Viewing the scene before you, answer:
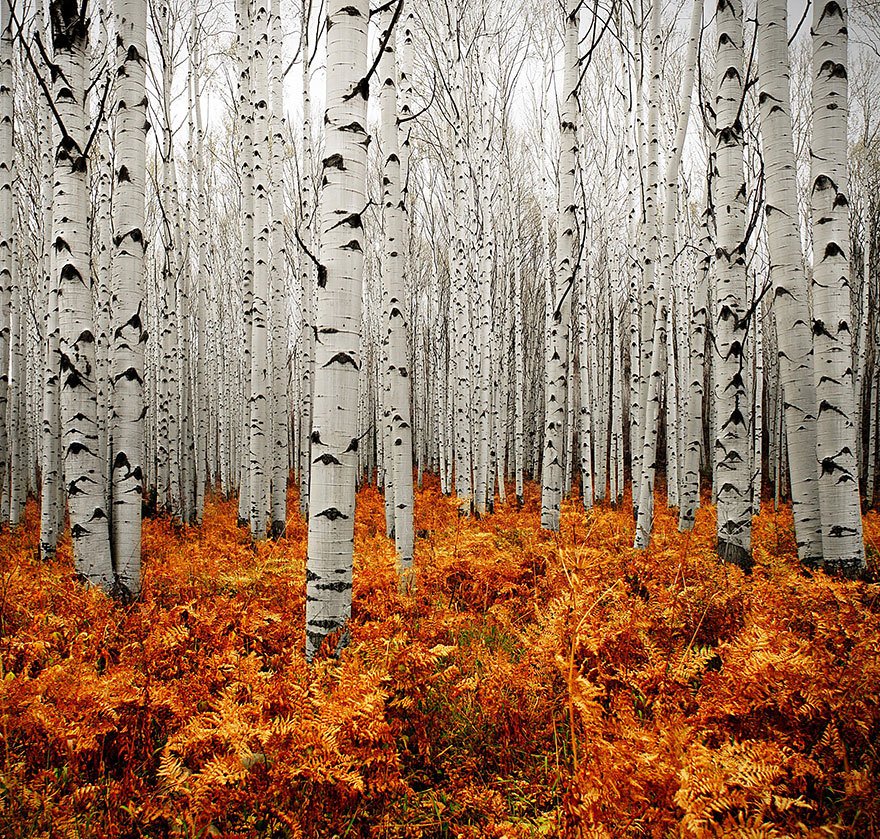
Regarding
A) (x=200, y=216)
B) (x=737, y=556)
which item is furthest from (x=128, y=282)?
(x=200, y=216)

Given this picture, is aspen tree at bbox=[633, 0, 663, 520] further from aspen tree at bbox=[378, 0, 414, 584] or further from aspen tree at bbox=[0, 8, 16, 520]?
aspen tree at bbox=[0, 8, 16, 520]

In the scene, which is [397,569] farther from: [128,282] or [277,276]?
[277,276]

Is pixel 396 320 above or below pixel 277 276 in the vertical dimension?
below

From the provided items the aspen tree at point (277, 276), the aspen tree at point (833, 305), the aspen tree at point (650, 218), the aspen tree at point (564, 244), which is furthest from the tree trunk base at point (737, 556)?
the aspen tree at point (277, 276)

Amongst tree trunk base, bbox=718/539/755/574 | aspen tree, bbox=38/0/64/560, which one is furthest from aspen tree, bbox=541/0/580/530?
aspen tree, bbox=38/0/64/560

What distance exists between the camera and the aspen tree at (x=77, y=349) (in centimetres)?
406

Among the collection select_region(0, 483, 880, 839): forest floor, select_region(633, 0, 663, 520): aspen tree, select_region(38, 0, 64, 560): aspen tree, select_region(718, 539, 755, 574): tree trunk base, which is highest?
select_region(633, 0, 663, 520): aspen tree

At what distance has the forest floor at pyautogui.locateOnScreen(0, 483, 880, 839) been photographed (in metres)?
1.94

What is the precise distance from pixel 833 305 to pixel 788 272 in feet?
1.38

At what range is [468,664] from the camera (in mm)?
3254

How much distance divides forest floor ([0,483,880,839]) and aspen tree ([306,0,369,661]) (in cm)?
37

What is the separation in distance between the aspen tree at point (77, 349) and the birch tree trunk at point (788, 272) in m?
5.36

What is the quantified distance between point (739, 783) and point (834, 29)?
5.28 meters

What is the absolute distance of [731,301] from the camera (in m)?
4.70
